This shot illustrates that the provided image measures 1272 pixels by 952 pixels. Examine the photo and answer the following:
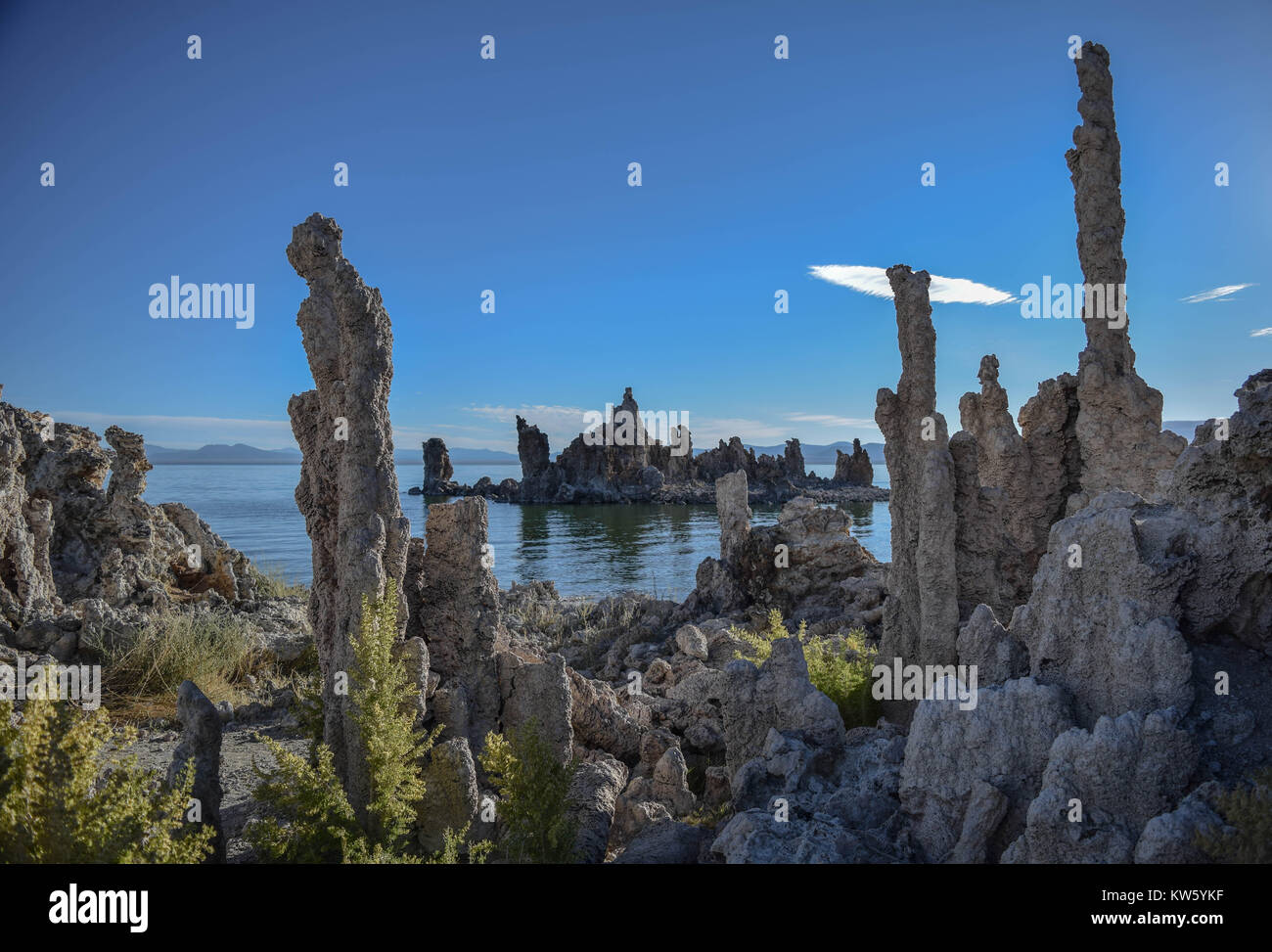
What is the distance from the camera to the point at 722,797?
606 cm

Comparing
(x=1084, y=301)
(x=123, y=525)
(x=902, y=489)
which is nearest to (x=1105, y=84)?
(x=1084, y=301)

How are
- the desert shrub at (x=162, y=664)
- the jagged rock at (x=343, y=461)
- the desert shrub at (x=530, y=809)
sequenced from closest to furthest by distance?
the desert shrub at (x=530, y=809) < the jagged rock at (x=343, y=461) < the desert shrub at (x=162, y=664)

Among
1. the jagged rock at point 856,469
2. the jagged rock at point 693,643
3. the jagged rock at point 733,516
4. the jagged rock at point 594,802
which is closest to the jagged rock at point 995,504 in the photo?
the jagged rock at point 594,802

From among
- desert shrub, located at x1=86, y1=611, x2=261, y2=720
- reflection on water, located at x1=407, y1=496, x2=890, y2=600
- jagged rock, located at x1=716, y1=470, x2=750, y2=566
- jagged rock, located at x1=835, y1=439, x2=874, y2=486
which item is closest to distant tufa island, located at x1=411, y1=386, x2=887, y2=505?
jagged rock, located at x1=835, y1=439, x2=874, y2=486

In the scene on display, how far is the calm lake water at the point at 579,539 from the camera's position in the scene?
1205 inches

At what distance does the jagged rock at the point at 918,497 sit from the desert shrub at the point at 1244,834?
396cm

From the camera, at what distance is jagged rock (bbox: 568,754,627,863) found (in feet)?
17.0

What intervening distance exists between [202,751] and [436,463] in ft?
345

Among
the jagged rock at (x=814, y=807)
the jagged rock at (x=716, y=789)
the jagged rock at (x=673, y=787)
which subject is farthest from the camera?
the jagged rock at (x=716, y=789)

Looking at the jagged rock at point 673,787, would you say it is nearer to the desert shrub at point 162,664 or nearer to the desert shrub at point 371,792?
the desert shrub at point 371,792

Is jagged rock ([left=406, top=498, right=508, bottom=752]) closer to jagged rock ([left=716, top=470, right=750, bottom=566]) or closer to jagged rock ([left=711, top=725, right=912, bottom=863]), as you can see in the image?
jagged rock ([left=711, top=725, right=912, bottom=863])

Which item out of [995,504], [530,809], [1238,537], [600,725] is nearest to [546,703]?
[600,725]

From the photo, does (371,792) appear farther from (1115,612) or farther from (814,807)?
(1115,612)
